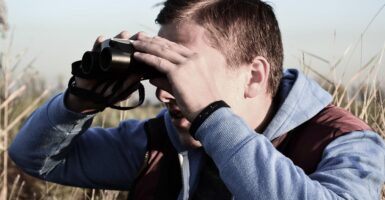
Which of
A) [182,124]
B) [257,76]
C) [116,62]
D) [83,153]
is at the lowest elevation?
[83,153]

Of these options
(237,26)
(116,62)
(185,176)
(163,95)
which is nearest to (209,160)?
(185,176)

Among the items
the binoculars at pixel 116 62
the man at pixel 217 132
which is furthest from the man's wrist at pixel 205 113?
the binoculars at pixel 116 62

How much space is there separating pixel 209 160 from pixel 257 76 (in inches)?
14.0

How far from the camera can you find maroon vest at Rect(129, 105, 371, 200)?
2.41 meters

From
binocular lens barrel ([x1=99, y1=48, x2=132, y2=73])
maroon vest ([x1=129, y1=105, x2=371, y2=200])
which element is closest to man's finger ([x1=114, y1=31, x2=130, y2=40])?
binocular lens barrel ([x1=99, y1=48, x2=132, y2=73])

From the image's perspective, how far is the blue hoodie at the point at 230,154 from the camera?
210 cm

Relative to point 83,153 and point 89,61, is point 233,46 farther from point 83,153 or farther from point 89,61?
point 83,153

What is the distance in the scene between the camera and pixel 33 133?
2857 millimetres

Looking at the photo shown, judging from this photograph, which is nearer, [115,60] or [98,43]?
[115,60]

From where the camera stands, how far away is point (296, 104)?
2.57 meters

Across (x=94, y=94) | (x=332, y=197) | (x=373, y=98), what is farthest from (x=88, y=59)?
(x=373, y=98)

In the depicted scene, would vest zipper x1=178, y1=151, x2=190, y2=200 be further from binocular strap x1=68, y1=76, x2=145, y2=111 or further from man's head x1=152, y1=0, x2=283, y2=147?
binocular strap x1=68, y1=76, x2=145, y2=111

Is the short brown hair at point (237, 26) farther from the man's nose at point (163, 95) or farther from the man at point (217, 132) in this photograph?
the man's nose at point (163, 95)

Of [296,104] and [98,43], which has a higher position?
[98,43]
